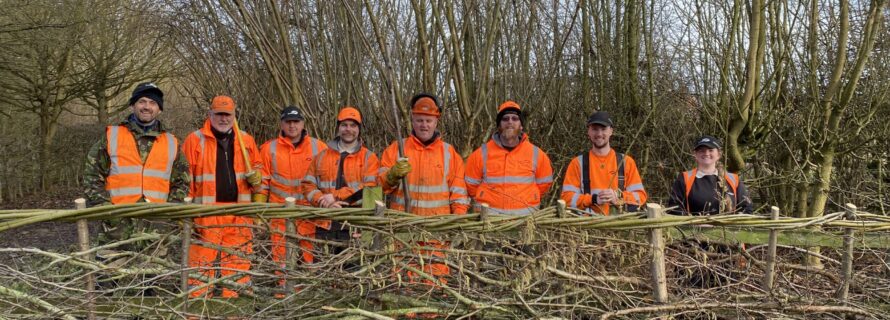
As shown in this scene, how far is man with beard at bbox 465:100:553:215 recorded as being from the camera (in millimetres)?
4045

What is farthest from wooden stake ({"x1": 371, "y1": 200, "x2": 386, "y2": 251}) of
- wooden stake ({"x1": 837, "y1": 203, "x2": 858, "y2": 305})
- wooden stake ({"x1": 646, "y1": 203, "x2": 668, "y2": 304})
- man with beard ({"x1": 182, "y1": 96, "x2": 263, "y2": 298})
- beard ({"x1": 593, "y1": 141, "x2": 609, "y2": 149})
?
wooden stake ({"x1": 837, "y1": 203, "x2": 858, "y2": 305})

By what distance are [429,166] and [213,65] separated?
5012mm

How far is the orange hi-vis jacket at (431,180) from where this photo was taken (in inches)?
158

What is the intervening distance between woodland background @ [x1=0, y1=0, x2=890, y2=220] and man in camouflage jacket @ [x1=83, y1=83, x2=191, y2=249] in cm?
96

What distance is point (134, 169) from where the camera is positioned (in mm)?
3799

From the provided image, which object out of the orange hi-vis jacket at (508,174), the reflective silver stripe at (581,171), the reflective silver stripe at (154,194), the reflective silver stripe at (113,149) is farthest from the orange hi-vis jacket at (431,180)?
the reflective silver stripe at (113,149)

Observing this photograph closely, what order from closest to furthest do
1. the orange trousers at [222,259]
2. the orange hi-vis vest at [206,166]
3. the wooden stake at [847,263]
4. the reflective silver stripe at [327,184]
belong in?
1. the orange trousers at [222,259]
2. the wooden stake at [847,263]
3. the orange hi-vis vest at [206,166]
4. the reflective silver stripe at [327,184]

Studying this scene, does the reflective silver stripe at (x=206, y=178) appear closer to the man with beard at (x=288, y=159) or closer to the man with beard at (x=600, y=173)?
the man with beard at (x=288, y=159)

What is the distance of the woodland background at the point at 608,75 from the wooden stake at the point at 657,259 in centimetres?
143

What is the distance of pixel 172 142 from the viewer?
12.9 ft

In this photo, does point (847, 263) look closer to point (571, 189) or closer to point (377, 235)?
point (571, 189)

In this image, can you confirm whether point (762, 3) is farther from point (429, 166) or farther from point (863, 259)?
point (429, 166)

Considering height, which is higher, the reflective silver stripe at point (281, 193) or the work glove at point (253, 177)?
the work glove at point (253, 177)

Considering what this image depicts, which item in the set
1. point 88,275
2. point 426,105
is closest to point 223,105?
point 426,105
